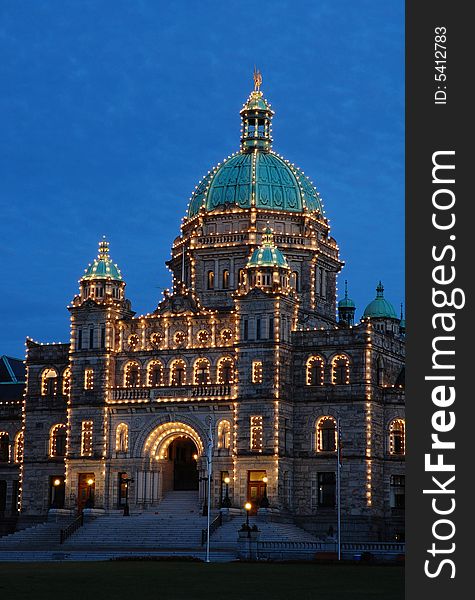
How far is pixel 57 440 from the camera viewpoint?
118 metres

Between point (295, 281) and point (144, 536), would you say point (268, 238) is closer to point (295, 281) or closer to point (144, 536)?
point (295, 281)

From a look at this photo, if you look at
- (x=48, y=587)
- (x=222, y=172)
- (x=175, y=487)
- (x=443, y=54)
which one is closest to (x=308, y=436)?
(x=175, y=487)

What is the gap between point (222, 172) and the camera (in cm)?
12412

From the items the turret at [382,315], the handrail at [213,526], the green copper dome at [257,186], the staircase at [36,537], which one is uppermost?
the green copper dome at [257,186]

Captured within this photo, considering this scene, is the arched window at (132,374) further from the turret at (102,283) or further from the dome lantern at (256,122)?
the dome lantern at (256,122)

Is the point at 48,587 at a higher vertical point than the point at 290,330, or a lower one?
lower

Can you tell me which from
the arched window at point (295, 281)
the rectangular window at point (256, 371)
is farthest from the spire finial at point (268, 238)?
the rectangular window at point (256, 371)

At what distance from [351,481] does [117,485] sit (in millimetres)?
Answer: 20086

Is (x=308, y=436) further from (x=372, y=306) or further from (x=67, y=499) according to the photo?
(x=372, y=306)

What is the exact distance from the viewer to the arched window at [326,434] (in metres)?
108

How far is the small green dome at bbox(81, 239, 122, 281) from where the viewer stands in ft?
378

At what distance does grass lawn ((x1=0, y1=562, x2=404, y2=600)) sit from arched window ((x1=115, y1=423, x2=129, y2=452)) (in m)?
29.3

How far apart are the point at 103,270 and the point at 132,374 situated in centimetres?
946

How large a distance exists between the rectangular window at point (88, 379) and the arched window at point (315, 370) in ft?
61.6
